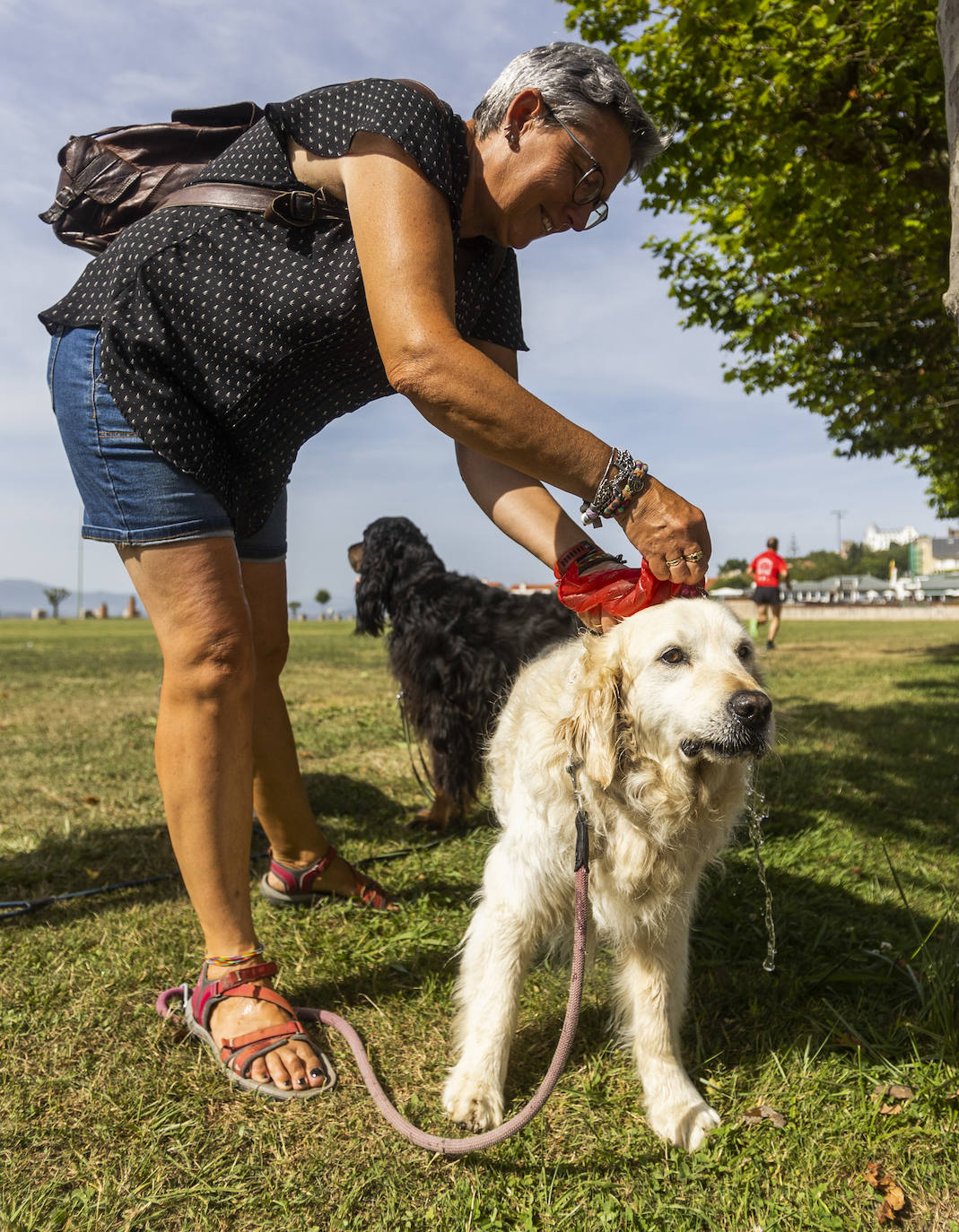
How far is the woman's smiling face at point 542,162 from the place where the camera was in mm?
1890

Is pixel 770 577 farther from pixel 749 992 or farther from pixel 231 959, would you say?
pixel 231 959

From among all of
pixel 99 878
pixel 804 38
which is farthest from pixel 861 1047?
pixel 804 38

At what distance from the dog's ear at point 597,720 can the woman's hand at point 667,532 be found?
25 cm

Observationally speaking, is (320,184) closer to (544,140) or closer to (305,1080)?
(544,140)

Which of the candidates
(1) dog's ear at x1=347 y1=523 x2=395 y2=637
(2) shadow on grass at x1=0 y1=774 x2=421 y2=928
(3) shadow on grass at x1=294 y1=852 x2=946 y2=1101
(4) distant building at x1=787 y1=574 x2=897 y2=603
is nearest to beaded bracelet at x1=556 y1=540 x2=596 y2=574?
(3) shadow on grass at x1=294 y1=852 x2=946 y2=1101

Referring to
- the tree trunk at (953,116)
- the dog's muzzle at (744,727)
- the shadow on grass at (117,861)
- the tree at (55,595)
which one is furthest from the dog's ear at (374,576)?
the tree at (55,595)

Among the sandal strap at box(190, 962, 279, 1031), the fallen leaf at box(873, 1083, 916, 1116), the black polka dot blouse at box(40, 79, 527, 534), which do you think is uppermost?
the black polka dot blouse at box(40, 79, 527, 534)

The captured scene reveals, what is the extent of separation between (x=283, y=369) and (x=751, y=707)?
1.41 metres

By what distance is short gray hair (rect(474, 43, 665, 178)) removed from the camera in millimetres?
1856

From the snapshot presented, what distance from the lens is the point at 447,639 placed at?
460cm

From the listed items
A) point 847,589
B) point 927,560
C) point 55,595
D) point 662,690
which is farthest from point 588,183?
point 927,560

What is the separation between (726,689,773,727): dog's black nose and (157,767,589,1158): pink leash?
43 cm

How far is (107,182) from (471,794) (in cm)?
319

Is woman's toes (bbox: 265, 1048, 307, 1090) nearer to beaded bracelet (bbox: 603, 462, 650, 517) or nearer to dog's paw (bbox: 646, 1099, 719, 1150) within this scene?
dog's paw (bbox: 646, 1099, 719, 1150)
